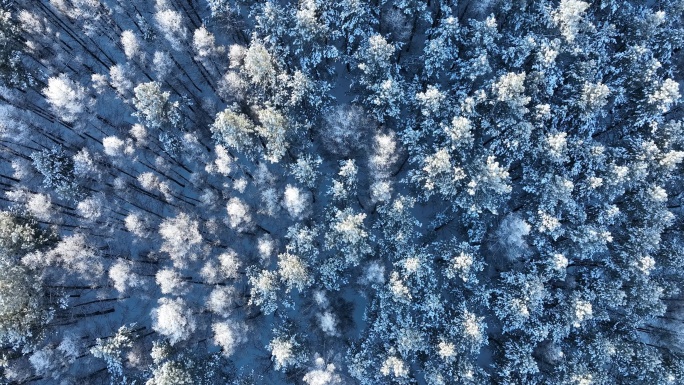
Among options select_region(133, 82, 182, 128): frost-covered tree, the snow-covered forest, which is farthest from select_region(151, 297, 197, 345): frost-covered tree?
select_region(133, 82, 182, 128): frost-covered tree

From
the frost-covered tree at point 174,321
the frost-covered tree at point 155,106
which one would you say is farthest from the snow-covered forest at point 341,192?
the frost-covered tree at point 155,106

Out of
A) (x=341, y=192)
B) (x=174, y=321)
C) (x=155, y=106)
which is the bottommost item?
(x=174, y=321)

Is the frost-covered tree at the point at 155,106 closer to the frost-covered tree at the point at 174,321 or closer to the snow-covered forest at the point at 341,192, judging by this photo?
the snow-covered forest at the point at 341,192

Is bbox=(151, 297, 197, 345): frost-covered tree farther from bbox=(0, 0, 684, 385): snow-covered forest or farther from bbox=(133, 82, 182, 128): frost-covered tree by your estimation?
bbox=(133, 82, 182, 128): frost-covered tree

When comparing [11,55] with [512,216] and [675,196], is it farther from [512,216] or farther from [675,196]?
[675,196]

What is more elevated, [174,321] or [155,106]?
[155,106]

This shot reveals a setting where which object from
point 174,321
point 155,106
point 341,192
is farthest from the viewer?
point 341,192

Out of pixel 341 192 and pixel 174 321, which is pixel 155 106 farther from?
→ pixel 174 321

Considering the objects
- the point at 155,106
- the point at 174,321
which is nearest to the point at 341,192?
the point at 155,106
